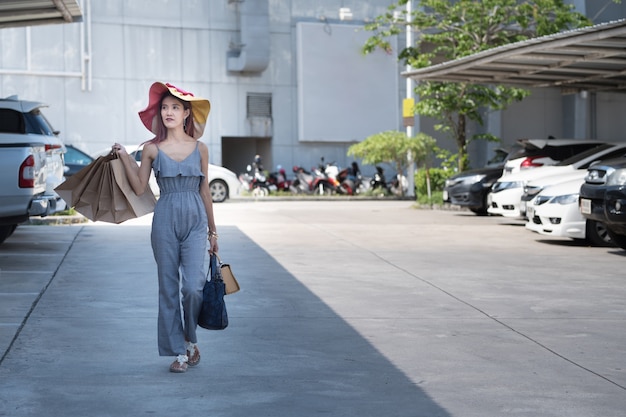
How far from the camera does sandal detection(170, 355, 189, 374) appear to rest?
7.13 meters

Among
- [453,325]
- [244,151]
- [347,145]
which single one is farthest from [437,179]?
[453,325]

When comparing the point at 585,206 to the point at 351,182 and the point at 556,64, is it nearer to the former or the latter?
the point at 556,64

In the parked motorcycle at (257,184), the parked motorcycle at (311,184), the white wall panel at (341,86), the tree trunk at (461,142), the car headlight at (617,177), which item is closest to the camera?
the car headlight at (617,177)

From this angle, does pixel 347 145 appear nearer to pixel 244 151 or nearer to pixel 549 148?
pixel 244 151

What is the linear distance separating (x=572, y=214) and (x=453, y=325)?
7.87 m

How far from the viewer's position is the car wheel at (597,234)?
16.4m

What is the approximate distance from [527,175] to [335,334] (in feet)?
41.3

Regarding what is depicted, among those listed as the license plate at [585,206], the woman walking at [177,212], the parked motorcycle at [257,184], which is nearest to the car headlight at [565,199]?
the license plate at [585,206]

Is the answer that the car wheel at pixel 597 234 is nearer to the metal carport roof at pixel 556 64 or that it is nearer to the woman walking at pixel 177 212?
the metal carport roof at pixel 556 64

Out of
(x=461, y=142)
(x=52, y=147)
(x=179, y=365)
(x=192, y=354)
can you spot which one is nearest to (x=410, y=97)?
(x=461, y=142)

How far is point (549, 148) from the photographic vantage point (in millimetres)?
22500

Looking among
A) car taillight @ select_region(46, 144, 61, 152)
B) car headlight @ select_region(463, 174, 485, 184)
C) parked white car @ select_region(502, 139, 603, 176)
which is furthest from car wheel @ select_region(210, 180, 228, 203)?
car taillight @ select_region(46, 144, 61, 152)

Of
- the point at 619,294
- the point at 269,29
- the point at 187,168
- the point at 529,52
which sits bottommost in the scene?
the point at 619,294

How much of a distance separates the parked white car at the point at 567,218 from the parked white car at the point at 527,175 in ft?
8.57
